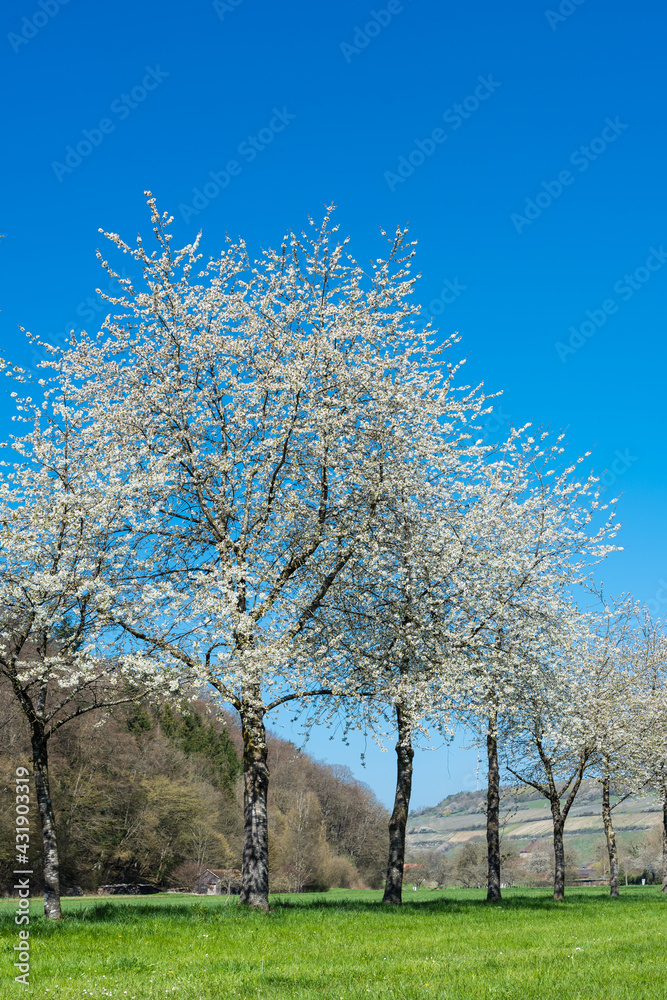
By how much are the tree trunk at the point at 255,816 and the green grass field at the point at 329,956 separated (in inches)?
27.1

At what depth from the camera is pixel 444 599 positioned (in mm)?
21609

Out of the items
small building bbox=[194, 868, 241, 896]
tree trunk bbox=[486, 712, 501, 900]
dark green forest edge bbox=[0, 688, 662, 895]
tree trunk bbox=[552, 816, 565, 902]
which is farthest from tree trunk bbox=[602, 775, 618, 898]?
small building bbox=[194, 868, 241, 896]

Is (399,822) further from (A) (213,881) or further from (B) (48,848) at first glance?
(A) (213,881)

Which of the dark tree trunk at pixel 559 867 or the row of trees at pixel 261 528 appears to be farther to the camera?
the dark tree trunk at pixel 559 867

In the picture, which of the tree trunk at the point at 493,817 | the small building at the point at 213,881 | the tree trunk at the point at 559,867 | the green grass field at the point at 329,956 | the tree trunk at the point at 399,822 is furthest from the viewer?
the small building at the point at 213,881

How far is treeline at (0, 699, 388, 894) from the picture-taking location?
54188 millimetres

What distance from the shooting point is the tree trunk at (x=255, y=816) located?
58.8 feet

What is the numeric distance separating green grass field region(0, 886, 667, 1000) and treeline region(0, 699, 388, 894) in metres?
25.3

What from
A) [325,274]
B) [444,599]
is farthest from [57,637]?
[325,274]

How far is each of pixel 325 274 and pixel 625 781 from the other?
2989cm

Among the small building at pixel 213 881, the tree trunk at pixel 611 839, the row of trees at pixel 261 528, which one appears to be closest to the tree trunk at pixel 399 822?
the row of trees at pixel 261 528

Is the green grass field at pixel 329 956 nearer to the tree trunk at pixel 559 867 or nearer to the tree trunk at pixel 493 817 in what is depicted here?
the tree trunk at pixel 493 817

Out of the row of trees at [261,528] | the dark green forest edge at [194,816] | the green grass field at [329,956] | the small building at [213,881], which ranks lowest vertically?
the small building at [213,881]

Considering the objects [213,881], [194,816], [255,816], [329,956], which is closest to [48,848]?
[255,816]
